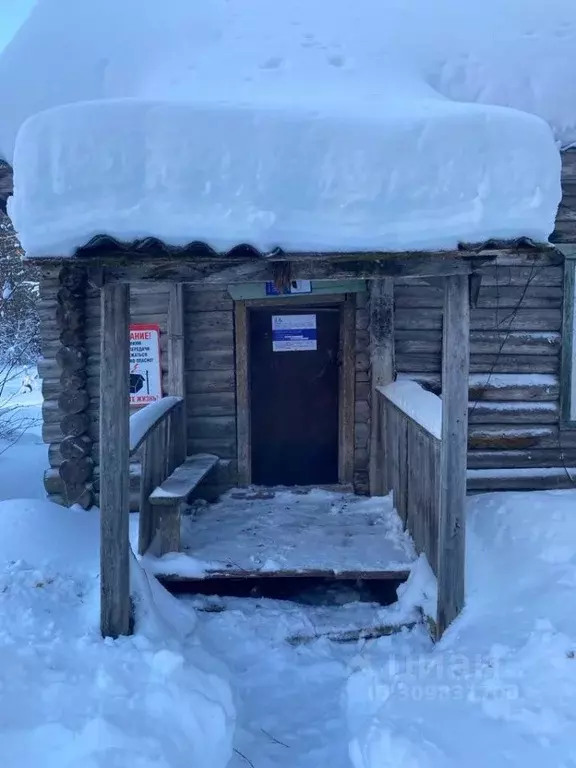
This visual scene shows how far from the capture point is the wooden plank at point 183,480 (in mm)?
5188

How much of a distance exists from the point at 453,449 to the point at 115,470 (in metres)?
2.14

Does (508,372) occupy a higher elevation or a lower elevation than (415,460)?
higher

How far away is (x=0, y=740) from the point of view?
3205mm

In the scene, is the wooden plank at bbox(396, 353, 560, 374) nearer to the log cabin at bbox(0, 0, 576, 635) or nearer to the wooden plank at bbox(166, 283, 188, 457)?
the log cabin at bbox(0, 0, 576, 635)

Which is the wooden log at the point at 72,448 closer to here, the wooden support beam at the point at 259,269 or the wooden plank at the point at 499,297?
the wooden support beam at the point at 259,269

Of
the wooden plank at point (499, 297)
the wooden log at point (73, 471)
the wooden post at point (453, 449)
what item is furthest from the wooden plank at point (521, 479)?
the wooden log at point (73, 471)

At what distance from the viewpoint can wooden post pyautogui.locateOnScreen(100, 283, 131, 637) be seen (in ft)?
13.5

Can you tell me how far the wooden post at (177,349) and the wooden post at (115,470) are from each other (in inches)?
93.2

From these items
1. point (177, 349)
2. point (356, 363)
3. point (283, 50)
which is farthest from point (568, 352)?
point (283, 50)

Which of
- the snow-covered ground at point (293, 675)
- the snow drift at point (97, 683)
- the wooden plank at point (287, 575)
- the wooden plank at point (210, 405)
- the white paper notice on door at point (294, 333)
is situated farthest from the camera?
the white paper notice on door at point (294, 333)

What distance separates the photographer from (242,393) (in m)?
6.88

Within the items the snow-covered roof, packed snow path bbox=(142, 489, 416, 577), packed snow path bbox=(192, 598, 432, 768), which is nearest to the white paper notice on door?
packed snow path bbox=(142, 489, 416, 577)

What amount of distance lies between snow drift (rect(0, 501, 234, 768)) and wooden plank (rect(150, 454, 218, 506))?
2.02ft

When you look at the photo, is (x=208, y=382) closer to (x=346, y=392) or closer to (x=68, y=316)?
(x=346, y=392)
